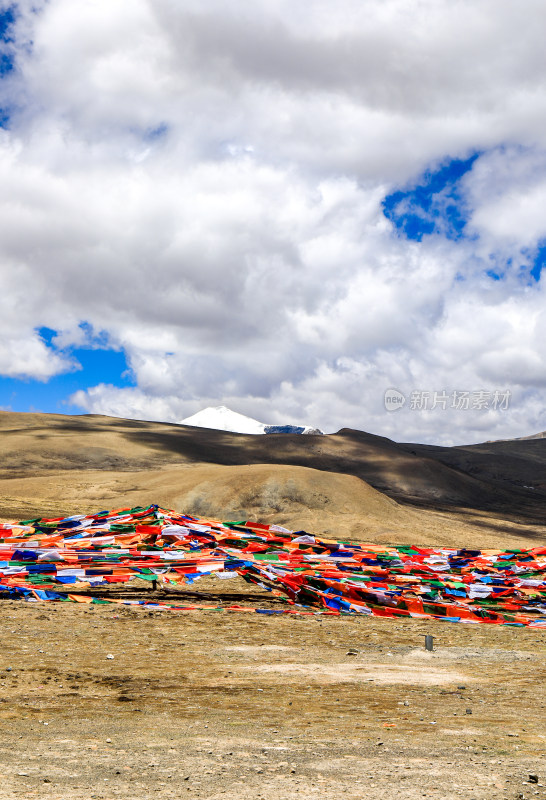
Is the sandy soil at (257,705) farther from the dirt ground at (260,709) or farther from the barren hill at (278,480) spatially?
the barren hill at (278,480)

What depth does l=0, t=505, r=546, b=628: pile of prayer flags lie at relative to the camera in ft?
47.9

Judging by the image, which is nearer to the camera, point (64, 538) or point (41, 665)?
point (41, 665)

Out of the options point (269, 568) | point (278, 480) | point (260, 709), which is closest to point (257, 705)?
point (260, 709)

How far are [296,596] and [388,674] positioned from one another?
5.65 metres

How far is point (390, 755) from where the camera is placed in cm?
580

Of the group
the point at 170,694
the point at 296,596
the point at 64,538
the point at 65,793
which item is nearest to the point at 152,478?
the point at 64,538

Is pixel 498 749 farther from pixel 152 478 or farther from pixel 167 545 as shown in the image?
pixel 152 478

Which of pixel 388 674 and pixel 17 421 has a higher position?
pixel 17 421

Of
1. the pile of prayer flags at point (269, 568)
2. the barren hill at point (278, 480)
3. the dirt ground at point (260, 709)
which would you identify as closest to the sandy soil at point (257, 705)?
the dirt ground at point (260, 709)

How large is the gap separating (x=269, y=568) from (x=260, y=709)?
830cm

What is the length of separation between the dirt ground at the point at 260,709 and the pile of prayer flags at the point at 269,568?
143 centimetres

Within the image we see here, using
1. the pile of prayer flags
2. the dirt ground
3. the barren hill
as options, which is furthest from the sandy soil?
the barren hill

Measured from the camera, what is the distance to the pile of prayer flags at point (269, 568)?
14.6 m

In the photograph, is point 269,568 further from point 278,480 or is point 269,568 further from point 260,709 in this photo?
point 278,480
